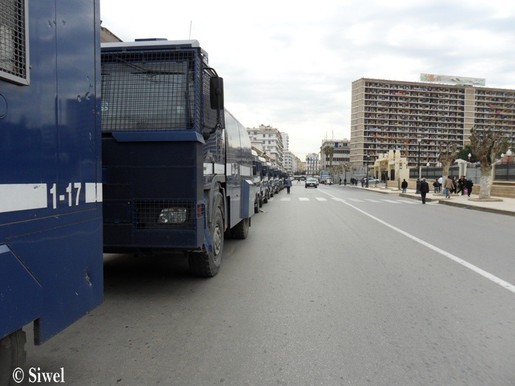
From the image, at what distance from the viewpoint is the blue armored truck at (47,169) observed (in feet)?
8.00

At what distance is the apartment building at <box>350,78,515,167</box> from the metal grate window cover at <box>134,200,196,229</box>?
156m

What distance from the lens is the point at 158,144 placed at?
541cm

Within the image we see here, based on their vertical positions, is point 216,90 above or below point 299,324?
above

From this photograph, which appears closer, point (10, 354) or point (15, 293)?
point (15, 293)

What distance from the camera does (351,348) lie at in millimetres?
4070

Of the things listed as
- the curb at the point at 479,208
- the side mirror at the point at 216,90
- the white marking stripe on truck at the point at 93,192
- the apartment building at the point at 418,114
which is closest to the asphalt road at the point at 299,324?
the white marking stripe on truck at the point at 93,192

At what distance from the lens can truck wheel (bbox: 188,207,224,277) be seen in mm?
6473

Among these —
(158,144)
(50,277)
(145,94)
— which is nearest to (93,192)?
(50,277)

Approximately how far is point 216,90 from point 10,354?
13.3 feet

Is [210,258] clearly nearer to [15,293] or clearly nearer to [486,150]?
[15,293]

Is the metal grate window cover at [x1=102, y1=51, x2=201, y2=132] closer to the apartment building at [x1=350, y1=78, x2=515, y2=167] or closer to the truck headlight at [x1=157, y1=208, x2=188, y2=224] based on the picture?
the truck headlight at [x1=157, y1=208, x2=188, y2=224]

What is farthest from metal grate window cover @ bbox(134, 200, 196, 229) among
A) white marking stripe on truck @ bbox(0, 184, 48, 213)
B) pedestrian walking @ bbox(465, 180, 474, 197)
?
pedestrian walking @ bbox(465, 180, 474, 197)

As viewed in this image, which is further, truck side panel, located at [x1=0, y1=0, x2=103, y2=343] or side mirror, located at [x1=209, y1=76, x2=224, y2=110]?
side mirror, located at [x1=209, y1=76, x2=224, y2=110]

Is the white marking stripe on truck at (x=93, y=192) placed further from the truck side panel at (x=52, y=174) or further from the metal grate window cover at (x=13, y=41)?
the metal grate window cover at (x=13, y=41)
